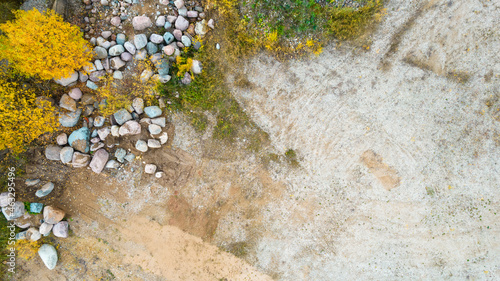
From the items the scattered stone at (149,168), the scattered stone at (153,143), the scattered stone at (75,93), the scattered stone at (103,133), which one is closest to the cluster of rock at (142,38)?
the scattered stone at (75,93)

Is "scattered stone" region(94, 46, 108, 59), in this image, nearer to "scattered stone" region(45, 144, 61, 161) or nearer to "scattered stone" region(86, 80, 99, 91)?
"scattered stone" region(86, 80, 99, 91)

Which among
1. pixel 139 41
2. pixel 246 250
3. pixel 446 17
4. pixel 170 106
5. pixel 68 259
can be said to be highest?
pixel 446 17

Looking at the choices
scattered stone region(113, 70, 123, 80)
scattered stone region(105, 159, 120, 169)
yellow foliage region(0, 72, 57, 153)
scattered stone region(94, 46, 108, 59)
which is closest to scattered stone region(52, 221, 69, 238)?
scattered stone region(105, 159, 120, 169)

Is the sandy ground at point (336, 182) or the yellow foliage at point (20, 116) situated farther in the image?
the sandy ground at point (336, 182)

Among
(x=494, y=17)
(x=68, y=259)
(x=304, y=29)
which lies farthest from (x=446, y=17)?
(x=68, y=259)

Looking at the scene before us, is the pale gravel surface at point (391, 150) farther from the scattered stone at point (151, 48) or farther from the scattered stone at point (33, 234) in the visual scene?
the scattered stone at point (33, 234)

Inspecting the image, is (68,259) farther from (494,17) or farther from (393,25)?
(494,17)
